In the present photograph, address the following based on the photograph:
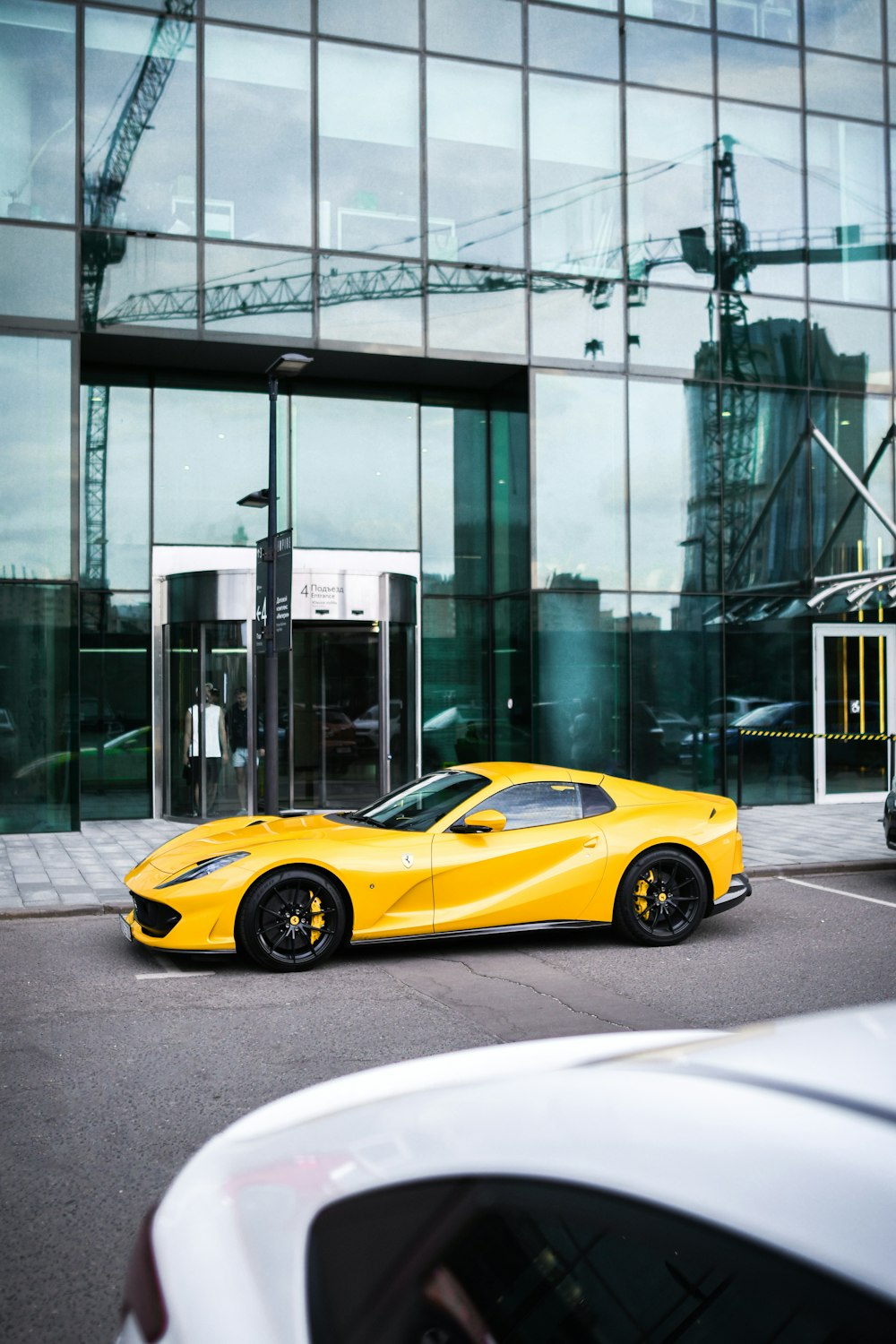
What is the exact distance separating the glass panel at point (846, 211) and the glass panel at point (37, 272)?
11755 mm

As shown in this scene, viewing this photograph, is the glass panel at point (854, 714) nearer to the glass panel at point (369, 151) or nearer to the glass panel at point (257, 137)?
the glass panel at point (369, 151)

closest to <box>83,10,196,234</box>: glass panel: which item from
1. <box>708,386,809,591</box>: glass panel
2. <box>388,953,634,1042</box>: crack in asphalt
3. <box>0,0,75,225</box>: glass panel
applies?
<box>0,0,75,225</box>: glass panel

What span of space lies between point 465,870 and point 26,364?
11219 millimetres

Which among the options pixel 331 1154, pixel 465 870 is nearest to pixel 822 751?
pixel 465 870

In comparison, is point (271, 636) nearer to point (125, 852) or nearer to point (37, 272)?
point (125, 852)

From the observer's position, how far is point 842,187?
20203 millimetres

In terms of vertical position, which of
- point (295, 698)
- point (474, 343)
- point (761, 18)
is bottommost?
point (295, 698)

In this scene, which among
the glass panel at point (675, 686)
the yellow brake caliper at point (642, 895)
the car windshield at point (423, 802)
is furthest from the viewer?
the glass panel at point (675, 686)

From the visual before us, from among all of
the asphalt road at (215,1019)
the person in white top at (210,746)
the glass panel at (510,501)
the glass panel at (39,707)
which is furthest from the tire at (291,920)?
the glass panel at (510,501)

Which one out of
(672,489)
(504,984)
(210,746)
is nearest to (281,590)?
(210,746)

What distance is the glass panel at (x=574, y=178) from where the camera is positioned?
1842 centimetres

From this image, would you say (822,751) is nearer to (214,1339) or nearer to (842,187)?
(842,187)

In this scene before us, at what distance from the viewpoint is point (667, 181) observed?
19.1m

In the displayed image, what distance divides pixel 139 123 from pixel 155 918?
43.0ft
